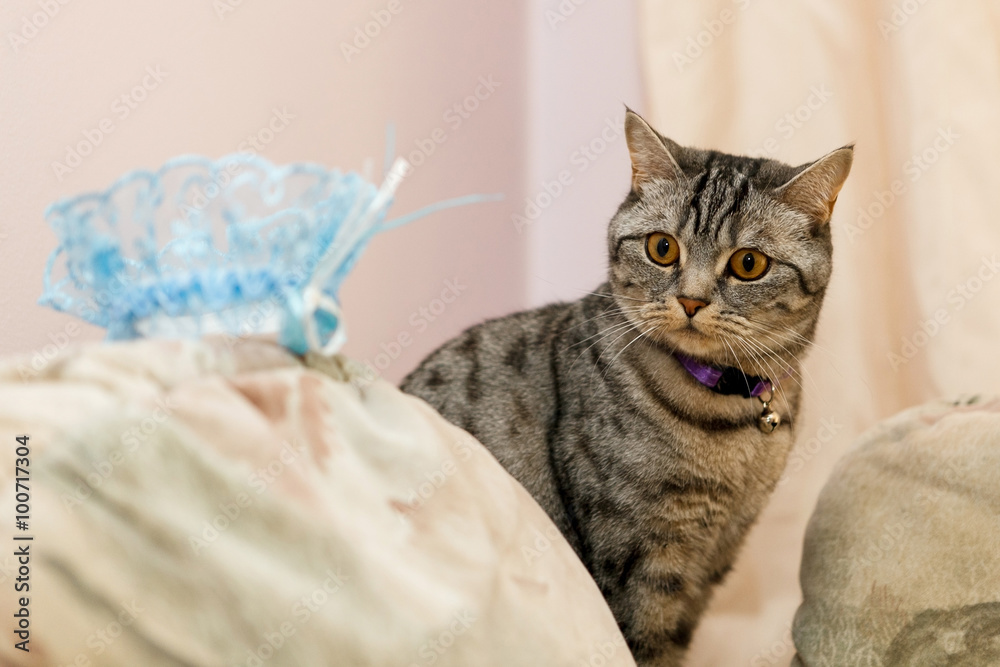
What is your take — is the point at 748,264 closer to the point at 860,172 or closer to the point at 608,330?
the point at 608,330

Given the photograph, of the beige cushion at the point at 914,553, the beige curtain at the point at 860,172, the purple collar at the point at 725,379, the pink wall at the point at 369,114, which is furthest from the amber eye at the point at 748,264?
the pink wall at the point at 369,114

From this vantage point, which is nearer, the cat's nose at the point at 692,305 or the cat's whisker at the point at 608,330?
the cat's nose at the point at 692,305

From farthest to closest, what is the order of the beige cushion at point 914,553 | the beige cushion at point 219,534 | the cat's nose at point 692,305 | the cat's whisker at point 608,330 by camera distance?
the cat's whisker at point 608,330 < the cat's nose at point 692,305 < the beige cushion at point 914,553 < the beige cushion at point 219,534

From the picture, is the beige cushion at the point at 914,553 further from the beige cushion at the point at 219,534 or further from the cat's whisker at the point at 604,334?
the beige cushion at the point at 219,534

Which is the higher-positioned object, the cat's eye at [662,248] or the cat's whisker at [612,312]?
the cat's eye at [662,248]

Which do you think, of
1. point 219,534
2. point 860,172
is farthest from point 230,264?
point 860,172

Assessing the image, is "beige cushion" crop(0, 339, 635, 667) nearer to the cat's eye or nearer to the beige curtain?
the cat's eye

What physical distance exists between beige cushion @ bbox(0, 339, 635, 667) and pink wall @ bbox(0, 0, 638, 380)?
48cm

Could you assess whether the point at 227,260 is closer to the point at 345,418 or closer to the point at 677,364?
the point at 345,418

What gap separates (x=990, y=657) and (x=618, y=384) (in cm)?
52

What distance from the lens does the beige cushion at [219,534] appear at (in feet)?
1.62

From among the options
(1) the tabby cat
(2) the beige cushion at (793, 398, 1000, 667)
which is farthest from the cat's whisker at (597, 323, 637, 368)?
(2) the beige cushion at (793, 398, 1000, 667)

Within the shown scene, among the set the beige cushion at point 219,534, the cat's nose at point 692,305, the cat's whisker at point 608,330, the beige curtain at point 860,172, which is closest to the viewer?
the beige cushion at point 219,534

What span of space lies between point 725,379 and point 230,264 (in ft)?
2.23
